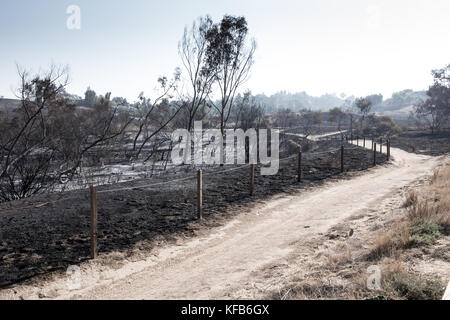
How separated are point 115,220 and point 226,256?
3.24 metres

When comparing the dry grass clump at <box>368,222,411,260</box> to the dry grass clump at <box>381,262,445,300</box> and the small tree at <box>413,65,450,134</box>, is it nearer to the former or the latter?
the dry grass clump at <box>381,262,445,300</box>

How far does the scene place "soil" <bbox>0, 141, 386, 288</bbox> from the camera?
5.77m

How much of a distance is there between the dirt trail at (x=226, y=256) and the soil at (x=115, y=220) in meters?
0.44

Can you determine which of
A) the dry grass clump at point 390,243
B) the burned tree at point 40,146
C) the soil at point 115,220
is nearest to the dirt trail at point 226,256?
the soil at point 115,220

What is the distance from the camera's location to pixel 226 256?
19.9ft

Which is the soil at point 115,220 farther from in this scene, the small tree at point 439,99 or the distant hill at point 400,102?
the distant hill at point 400,102

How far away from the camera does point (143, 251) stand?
6.28 meters

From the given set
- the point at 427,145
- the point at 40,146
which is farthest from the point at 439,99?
the point at 40,146

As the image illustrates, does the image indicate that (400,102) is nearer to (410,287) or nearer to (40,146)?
(40,146)

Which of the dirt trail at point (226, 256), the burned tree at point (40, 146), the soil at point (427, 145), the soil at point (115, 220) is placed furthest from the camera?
the soil at point (427, 145)

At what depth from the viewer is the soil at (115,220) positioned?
18.9ft

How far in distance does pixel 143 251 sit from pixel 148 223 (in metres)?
1.65
